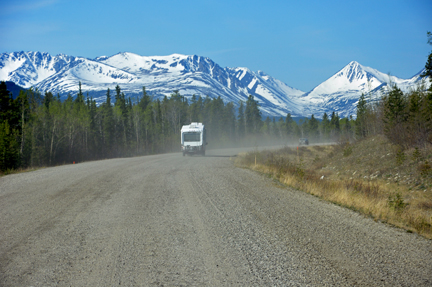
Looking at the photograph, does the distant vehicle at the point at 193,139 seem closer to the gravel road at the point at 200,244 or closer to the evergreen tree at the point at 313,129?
the gravel road at the point at 200,244

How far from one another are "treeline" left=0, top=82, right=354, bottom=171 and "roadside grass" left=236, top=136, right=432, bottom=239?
2061 centimetres

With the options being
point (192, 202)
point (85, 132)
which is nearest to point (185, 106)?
point (85, 132)

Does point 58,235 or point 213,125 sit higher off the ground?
point 213,125

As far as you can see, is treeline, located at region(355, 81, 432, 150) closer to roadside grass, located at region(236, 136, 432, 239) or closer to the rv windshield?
roadside grass, located at region(236, 136, 432, 239)

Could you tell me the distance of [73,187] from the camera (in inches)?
501

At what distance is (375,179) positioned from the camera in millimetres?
21000

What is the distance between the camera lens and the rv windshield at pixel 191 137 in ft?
118

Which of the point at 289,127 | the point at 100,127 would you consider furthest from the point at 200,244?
the point at 289,127

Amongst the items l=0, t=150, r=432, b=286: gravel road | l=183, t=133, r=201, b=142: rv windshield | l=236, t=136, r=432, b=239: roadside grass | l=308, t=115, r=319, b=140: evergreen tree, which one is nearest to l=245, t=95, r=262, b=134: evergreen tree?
l=308, t=115, r=319, b=140: evergreen tree

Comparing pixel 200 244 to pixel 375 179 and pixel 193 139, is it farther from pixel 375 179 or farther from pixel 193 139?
pixel 193 139

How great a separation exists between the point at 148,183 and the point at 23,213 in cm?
577

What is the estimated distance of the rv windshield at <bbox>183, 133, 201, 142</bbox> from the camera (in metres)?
35.9

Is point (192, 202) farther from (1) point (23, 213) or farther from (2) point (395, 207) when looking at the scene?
(2) point (395, 207)

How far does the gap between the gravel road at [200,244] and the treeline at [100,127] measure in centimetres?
1934
